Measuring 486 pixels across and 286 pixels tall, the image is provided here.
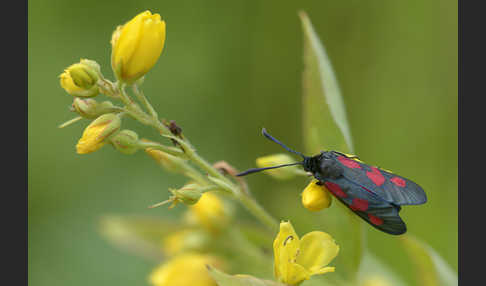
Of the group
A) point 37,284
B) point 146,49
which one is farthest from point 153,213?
point 146,49

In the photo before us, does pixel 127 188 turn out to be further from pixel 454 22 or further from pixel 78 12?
pixel 454 22

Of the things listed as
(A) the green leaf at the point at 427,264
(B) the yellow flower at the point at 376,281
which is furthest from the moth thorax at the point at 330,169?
(B) the yellow flower at the point at 376,281

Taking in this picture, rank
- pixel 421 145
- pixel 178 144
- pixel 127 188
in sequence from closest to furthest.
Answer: pixel 178 144
pixel 421 145
pixel 127 188

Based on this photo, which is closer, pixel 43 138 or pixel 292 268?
pixel 292 268

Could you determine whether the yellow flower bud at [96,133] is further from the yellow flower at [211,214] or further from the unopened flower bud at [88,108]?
the yellow flower at [211,214]

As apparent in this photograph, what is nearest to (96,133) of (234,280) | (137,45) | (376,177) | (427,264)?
(137,45)
